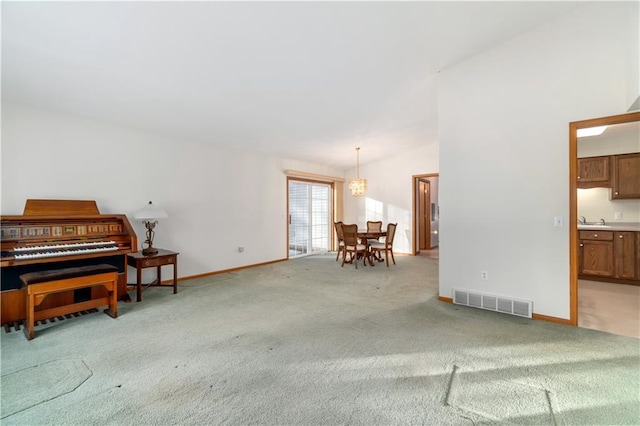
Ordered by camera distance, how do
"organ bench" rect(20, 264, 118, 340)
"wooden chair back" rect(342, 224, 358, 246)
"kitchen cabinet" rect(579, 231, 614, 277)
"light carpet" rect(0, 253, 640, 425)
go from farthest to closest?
"wooden chair back" rect(342, 224, 358, 246)
"kitchen cabinet" rect(579, 231, 614, 277)
"organ bench" rect(20, 264, 118, 340)
"light carpet" rect(0, 253, 640, 425)

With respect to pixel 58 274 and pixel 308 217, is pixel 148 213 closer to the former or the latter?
pixel 58 274

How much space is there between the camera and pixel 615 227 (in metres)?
4.46

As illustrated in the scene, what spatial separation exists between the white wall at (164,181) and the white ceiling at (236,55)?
290 millimetres

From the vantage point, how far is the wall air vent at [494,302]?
3.21m

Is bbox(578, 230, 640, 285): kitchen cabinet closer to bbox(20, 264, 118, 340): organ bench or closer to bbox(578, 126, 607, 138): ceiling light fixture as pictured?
bbox(578, 126, 607, 138): ceiling light fixture

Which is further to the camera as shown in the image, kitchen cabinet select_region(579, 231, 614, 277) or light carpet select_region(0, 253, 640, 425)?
Answer: kitchen cabinet select_region(579, 231, 614, 277)

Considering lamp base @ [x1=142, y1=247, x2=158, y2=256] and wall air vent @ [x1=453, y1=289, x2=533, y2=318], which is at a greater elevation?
lamp base @ [x1=142, y1=247, x2=158, y2=256]

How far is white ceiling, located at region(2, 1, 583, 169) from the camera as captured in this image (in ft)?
7.63

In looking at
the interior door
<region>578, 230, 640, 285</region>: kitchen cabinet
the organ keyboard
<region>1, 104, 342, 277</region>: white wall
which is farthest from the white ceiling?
the interior door

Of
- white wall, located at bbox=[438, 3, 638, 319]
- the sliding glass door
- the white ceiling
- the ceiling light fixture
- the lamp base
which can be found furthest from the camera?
the sliding glass door

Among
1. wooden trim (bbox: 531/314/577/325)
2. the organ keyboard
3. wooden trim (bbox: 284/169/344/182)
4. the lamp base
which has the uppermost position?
wooden trim (bbox: 284/169/344/182)

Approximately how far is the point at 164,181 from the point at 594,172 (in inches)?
269

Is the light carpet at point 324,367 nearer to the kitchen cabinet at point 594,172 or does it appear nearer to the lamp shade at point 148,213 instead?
the lamp shade at point 148,213

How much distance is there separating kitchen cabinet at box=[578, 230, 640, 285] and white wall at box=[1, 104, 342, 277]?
5529 mm
